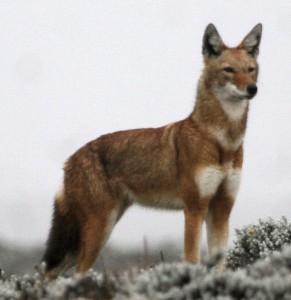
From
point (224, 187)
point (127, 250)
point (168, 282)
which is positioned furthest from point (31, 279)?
point (127, 250)

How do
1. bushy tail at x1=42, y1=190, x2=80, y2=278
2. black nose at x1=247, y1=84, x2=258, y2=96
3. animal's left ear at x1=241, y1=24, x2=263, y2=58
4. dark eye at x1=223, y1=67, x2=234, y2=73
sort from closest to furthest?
black nose at x1=247, y1=84, x2=258, y2=96 < dark eye at x1=223, y1=67, x2=234, y2=73 < animal's left ear at x1=241, y1=24, x2=263, y2=58 < bushy tail at x1=42, y1=190, x2=80, y2=278

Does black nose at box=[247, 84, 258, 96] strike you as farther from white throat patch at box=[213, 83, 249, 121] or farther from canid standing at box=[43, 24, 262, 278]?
white throat patch at box=[213, 83, 249, 121]

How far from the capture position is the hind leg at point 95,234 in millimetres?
9062

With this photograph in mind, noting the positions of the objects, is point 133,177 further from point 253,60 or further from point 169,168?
point 253,60

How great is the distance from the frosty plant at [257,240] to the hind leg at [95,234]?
2863 mm

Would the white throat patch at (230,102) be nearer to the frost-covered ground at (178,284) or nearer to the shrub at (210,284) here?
the frost-covered ground at (178,284)

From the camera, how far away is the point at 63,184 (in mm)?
9719

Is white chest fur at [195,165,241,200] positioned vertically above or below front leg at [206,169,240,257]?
above

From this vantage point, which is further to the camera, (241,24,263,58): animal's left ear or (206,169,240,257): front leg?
(241,24,263,58): animal's left ear

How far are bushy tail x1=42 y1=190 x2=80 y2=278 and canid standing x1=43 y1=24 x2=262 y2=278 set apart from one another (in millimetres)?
14

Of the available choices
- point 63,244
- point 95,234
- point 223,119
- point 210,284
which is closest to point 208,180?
point 223,119

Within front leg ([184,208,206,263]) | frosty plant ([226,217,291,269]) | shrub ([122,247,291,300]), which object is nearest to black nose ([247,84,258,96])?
front leg ([184,208,206,263])

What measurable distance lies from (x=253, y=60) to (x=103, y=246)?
3.10m

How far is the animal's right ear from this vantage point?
8.89 m
